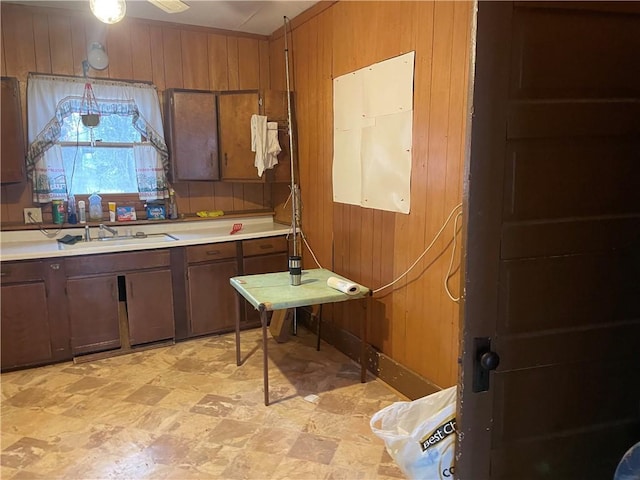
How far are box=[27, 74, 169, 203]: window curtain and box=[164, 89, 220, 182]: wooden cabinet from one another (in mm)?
107

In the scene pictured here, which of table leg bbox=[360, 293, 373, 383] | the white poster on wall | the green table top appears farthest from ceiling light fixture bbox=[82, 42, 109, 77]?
table leg bbox=[360, 293, 373, 383]

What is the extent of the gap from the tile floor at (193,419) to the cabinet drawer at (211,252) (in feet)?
2.42

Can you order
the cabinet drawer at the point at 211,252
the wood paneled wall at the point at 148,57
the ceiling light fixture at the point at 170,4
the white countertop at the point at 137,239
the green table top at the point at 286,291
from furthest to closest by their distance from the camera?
the cabinet drawer at the point at 211,252, the wood paneled wall at the point at 148,57, the white countertop at the point at 137,239, the green table top at the point at 286,291, the ceiling light fixture at the point at 170,4

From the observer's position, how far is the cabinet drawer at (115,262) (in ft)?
10.8

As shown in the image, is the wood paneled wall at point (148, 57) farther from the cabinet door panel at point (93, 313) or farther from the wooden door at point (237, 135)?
the cabinet door panel at point (93, 313)

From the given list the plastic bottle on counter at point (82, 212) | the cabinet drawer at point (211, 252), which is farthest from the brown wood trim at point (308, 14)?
the plastic bottle on counter at point (82, 212)

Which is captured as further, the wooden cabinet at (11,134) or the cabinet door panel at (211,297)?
the cabinet door panel at (211,297)

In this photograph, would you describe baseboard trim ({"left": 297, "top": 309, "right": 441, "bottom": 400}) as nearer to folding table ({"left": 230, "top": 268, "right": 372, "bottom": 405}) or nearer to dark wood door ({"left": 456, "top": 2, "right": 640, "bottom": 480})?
folding table ({"left": 230, "top": 268, "right": 372, "bottom": 405})

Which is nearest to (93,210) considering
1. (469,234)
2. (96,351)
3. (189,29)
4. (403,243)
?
(96,351)

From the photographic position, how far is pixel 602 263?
4.24 ft

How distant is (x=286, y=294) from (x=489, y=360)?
1754 mm

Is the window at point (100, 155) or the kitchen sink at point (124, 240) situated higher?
the window at point (100, 155)

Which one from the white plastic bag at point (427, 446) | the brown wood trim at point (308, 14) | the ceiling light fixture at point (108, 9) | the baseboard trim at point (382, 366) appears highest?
the brown wood trim at point (308, 14)

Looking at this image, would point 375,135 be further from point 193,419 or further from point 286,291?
point 193,419
